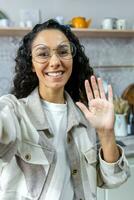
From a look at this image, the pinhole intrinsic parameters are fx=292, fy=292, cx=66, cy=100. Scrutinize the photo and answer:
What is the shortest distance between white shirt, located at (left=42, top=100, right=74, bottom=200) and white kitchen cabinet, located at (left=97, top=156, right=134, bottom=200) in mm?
872

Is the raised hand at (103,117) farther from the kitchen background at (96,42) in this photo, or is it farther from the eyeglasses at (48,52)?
the kitchen background at (96,42)

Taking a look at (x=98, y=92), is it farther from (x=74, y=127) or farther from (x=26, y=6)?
(x=26, y=6)

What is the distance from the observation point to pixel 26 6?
2029mm

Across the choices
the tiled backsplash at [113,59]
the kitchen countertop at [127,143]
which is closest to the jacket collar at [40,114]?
the kitchen countertop at [127,143]

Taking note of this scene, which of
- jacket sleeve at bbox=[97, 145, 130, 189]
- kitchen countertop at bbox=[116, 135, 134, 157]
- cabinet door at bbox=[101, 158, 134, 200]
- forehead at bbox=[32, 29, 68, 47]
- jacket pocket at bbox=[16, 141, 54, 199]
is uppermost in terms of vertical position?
forehead at bbox=[32, 29, 68, 47]

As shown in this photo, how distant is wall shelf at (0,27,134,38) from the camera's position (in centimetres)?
190

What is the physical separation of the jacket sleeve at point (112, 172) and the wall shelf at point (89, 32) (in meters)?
1.16

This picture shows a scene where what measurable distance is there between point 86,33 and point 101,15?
0.76 ft

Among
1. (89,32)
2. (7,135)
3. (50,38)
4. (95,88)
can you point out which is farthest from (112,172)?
(89,32)

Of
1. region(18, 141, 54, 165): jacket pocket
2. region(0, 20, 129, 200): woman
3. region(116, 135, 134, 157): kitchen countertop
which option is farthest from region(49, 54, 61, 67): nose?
region(116, 135, 134, 157): kitchen countertop

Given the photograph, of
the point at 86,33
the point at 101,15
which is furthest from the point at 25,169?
the point at 101,15

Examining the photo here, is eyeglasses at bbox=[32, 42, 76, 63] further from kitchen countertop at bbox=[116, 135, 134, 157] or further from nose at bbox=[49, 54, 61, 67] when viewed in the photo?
kitchen countertop at bbox=[116, 135, 134, 157]

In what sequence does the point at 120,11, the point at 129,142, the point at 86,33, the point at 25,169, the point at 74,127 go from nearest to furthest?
the point at 25,169 < the point at 74,127 < the point at 129,142 < the point at 86,33 < the point at 120,11

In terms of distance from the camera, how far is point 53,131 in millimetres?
975
